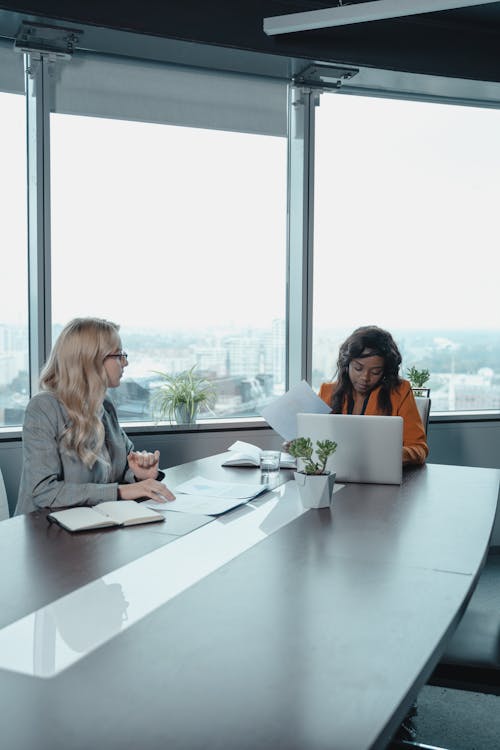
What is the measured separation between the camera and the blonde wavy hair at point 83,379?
252 centimetres

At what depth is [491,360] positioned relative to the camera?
5246mm

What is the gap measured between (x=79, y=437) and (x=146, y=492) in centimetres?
30

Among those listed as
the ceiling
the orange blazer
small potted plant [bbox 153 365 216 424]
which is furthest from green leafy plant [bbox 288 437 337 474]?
the ceiling

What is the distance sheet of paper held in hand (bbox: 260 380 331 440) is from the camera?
3.10 m

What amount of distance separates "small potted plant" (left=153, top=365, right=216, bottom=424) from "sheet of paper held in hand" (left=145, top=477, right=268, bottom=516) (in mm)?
1651

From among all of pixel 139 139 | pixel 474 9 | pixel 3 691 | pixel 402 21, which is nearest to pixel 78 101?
pixel 139 139

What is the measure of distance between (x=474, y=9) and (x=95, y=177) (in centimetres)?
250

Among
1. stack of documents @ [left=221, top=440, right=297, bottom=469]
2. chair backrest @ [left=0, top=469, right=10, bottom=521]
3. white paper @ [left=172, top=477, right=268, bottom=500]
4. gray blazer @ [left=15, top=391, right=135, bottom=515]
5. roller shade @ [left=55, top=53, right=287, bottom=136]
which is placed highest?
roller shade @ [left=55, top=53, right=287, bottom=136]

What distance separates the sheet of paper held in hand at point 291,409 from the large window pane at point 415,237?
178 centimetres

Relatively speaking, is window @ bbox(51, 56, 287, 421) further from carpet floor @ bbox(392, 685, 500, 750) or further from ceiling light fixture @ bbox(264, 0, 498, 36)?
carpet floor @ bbox(392, 685, 500, 750)

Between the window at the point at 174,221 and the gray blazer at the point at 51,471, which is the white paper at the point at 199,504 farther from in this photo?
the window at the point at 174,221

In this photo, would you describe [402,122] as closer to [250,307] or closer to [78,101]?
[250,307]

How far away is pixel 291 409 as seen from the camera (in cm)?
312

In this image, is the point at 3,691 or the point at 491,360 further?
the point at 491,360
